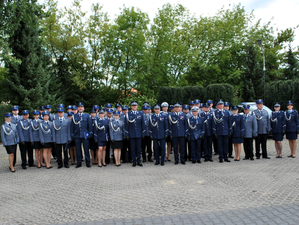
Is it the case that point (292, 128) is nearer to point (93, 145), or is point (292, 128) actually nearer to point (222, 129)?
point (222, 129)

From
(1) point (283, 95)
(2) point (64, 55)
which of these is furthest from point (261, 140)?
(2) point (64, 55)

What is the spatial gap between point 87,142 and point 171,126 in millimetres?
3086

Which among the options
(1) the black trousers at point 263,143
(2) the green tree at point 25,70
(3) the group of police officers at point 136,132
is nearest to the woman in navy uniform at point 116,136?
(3) the group of police officers at point 136,132

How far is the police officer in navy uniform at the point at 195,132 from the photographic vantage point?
31.2ft

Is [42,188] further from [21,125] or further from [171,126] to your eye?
[171,126]

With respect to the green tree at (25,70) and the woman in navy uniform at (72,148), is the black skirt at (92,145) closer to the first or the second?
the woman in navy uniform at (72,148)

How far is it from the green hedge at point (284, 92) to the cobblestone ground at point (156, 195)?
12836 mm

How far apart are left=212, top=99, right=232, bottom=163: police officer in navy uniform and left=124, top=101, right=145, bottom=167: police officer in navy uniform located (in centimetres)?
271

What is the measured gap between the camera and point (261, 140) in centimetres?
1009

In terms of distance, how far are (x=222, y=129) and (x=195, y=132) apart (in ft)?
3.28

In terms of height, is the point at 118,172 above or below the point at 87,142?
below

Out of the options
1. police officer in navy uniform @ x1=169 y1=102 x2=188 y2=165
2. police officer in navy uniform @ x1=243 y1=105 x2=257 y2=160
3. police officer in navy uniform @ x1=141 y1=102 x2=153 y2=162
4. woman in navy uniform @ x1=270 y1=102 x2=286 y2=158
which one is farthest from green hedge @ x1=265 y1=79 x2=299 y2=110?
police officer in navy uniform @ x1=141 y1=102 x2=153 y2=162

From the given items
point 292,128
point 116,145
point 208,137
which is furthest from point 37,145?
point 292,128

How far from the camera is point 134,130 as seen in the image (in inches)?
372
